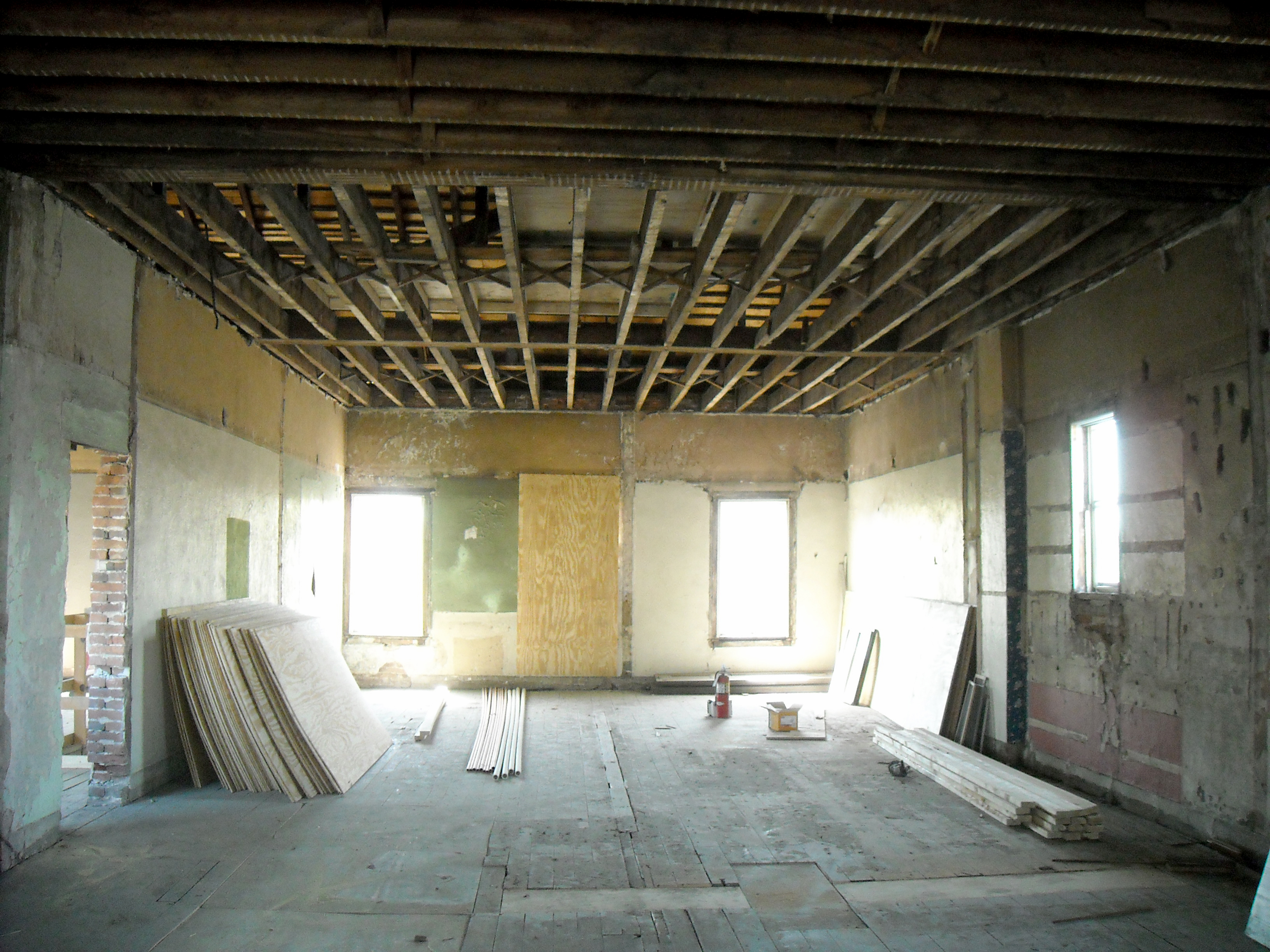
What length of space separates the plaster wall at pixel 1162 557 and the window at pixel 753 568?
4.34 meters

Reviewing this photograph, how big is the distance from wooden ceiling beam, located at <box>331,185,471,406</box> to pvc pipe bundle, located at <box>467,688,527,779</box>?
10.8 feet

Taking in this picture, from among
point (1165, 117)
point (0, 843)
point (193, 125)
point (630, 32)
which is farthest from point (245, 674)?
point (1165, 117)

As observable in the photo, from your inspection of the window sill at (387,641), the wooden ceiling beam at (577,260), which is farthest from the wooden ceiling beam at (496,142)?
the window sill at (387,641)

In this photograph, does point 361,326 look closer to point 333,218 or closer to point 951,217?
point 333,218

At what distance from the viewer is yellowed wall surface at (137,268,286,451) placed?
5.29m

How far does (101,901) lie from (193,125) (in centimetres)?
340

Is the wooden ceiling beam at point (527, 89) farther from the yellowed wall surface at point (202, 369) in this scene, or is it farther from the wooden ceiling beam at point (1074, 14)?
the yellowed wall surface at point (202, 369)

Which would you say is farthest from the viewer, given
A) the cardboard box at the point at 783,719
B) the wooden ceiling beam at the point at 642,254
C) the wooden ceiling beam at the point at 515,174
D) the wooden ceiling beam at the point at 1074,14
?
the cardboard box at the point at 783,719

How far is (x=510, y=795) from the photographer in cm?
546

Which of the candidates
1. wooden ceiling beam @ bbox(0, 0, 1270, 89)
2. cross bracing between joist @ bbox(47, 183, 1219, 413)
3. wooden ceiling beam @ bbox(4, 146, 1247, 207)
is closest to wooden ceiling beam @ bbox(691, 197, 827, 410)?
cross bracing between joist @ bbox(47, 183, 1219, 413)

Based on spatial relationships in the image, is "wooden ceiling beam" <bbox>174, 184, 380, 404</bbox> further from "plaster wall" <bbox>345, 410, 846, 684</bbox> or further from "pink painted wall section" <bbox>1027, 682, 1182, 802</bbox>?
"pink painted wall section" <bbox>1027, 682, 1182, 802</bbox>

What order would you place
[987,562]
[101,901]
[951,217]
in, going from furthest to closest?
[987,562], [951,217], [101,901]

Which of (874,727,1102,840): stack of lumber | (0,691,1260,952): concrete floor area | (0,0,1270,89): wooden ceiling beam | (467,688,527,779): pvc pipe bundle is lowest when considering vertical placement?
(467,688,527,779): pvc pipe bundle

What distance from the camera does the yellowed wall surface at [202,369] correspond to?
529 cm
